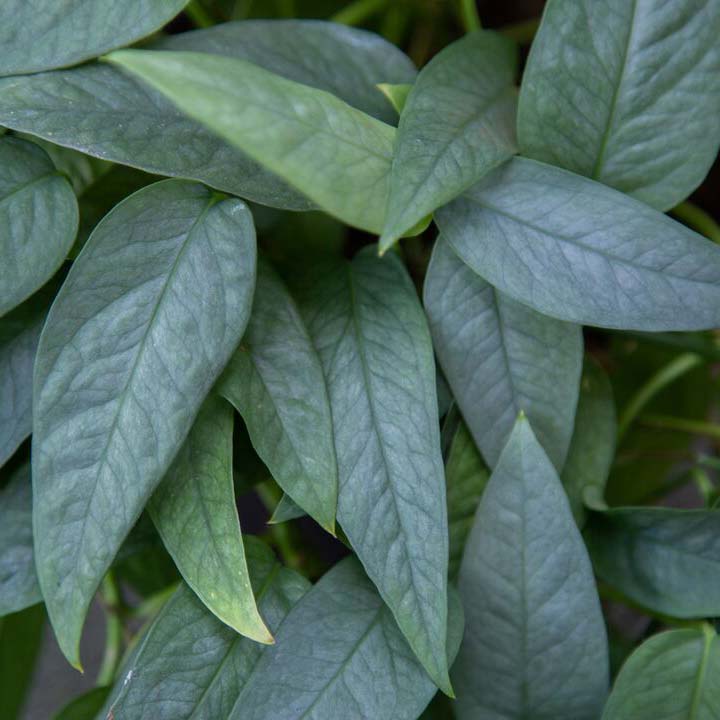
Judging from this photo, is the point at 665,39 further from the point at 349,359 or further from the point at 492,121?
the point at 349,359

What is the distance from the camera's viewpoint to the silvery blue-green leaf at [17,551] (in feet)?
1.70

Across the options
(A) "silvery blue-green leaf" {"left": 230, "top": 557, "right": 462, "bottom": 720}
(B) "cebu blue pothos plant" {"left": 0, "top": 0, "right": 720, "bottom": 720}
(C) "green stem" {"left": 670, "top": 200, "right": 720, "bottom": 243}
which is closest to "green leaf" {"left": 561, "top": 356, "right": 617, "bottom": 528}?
(B) "cebu blue pothos plant" {"left": 0, "top": 0, "right": 720, "bottom": 720}

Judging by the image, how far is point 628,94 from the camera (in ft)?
1.62

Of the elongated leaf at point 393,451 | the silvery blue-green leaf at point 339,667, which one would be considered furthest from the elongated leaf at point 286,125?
the silvery blue-green leaf at point 339,667

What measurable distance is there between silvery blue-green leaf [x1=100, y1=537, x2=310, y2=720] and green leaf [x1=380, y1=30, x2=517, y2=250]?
25 cm

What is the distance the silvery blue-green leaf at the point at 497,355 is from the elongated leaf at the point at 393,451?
0.8 inches

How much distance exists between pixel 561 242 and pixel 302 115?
0.54 ft

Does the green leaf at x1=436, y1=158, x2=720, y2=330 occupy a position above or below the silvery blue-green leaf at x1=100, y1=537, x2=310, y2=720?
above

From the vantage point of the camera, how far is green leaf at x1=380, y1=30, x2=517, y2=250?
0.42m

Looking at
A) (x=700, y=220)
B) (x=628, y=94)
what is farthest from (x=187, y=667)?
(x=700, y=220)

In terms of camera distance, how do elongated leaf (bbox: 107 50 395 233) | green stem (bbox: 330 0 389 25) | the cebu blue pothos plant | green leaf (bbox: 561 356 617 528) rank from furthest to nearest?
green stem (bbox: 330 0 389 25), green leaf (bbox: 561 356 617 528), the cebu blue pothos plant, elongated leaf (bbox: 107 50 395 233)

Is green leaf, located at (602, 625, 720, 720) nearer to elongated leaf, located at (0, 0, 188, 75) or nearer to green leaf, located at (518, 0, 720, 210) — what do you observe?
green leaf, located at (518, 0, 720, 210)

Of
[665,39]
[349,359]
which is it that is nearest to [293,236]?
[349,359]

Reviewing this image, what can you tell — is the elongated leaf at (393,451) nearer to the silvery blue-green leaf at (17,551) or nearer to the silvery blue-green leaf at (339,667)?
the silvery blue-green leaf at (339,667)
